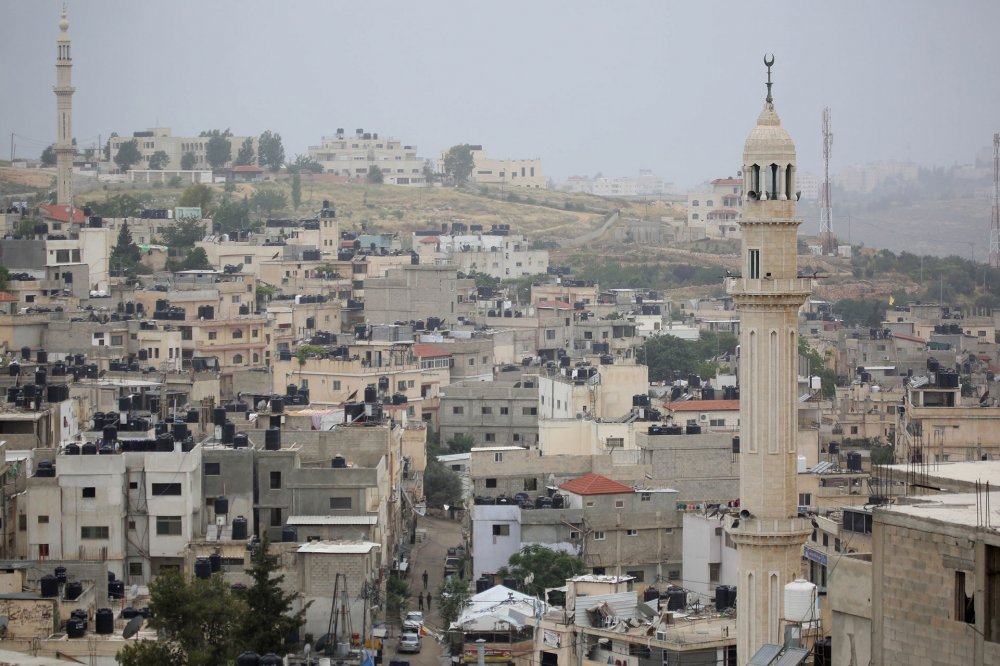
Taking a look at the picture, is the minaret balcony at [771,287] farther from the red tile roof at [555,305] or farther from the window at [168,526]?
the red tile roof at [555,305]

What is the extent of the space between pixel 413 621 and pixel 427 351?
23.4m

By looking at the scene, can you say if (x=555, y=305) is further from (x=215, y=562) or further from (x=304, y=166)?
(x=304, y=166)

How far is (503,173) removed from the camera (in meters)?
126

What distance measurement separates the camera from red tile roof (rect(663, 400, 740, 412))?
38719mm

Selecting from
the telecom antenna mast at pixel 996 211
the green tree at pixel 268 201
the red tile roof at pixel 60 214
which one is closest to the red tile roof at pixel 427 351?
the red tile roof at pixel 60 214

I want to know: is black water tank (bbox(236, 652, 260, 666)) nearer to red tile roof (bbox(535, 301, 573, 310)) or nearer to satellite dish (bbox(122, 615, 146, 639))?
satellite dish (bbox(122, 615, 146, 639))

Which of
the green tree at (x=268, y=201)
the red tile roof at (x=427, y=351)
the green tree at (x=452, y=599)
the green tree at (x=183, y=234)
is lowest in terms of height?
the green tree at (x=452, y=599)

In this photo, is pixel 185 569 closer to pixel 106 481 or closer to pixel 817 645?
pixel 106 481

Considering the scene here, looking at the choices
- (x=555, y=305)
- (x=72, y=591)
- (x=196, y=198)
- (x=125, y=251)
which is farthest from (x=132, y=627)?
(x=196, y=198)

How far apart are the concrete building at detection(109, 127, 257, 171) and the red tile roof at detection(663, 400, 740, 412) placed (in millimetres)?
74948

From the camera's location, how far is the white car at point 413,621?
86.9 ft

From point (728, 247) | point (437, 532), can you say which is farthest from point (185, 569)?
point (728, 247)

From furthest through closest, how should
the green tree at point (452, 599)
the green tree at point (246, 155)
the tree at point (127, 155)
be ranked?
the green tree at point (246, 155)
the tree at point (127, 155)
the green tree at point (452, 599)

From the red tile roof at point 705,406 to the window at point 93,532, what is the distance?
14.1 meters
